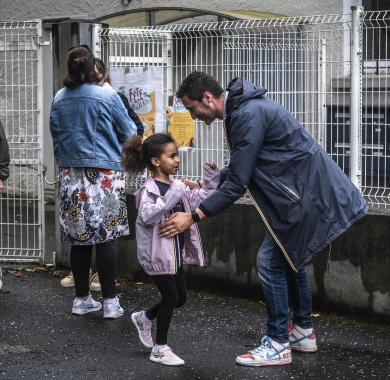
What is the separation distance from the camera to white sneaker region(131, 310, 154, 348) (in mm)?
6051

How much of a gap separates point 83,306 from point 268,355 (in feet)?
5.77

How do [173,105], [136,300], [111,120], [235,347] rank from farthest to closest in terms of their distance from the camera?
[173,105] < [136,300] < [111,120] < [235,347]

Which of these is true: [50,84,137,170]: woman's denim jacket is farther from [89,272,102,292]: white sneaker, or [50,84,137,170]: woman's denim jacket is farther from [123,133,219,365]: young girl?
[89,272,102,292]: white sneaker

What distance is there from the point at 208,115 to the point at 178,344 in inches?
61.3

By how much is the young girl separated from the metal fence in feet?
5.47

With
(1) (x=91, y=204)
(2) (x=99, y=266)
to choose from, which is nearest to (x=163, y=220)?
(1) (x=91, y=204)

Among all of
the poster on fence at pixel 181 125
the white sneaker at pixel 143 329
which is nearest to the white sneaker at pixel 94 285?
the poster on fence at pixel 181 125

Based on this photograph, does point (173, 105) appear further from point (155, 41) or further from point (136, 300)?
point (136, 300)

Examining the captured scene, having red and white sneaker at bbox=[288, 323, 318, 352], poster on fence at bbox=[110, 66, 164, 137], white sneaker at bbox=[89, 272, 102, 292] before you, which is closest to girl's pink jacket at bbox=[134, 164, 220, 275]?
red and white sneaker at bbox=[288, 323, 318, 352]

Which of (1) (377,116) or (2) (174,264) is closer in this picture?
(2) (174,264)

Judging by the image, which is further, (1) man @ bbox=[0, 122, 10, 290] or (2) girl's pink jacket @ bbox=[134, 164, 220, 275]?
(1) man @ bbox=[0, 122, 10, 290]

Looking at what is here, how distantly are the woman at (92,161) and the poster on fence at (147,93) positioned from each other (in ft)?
3.91

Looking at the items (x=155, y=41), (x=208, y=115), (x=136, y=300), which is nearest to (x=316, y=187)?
(x=208, y=115)

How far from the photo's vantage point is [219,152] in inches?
310
